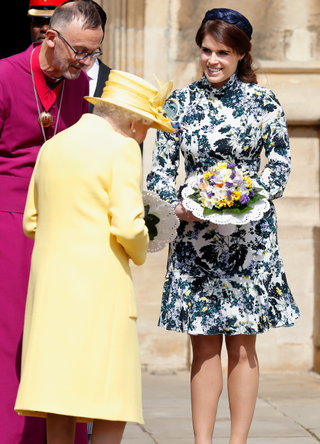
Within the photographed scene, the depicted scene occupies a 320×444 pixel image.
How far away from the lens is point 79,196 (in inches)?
99.5

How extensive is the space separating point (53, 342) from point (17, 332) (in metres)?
0.62

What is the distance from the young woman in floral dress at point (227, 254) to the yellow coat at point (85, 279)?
0.72 m

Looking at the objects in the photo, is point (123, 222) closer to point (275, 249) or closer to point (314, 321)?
point (275, 249)

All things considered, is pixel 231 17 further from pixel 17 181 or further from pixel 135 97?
pixel 17 181

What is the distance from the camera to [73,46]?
2957mm

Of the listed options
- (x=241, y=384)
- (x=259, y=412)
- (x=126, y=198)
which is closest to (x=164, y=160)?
(x=126, y=198)

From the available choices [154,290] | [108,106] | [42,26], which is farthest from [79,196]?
[154,290]

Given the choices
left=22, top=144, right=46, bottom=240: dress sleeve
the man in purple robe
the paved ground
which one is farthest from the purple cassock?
the paved ground

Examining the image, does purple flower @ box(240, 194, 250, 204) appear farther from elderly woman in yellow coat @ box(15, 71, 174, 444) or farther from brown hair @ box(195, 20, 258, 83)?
brown hair @ box(195, 20, 258, 83)

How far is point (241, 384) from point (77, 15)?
170cm

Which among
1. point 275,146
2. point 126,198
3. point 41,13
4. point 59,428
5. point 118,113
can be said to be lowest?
point 59,428

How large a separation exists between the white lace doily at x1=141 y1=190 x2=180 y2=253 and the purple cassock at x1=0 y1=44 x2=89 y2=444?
590 millimetres

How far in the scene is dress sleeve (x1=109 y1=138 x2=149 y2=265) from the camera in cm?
249

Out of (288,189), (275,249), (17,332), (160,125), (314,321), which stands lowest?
(314,321)
